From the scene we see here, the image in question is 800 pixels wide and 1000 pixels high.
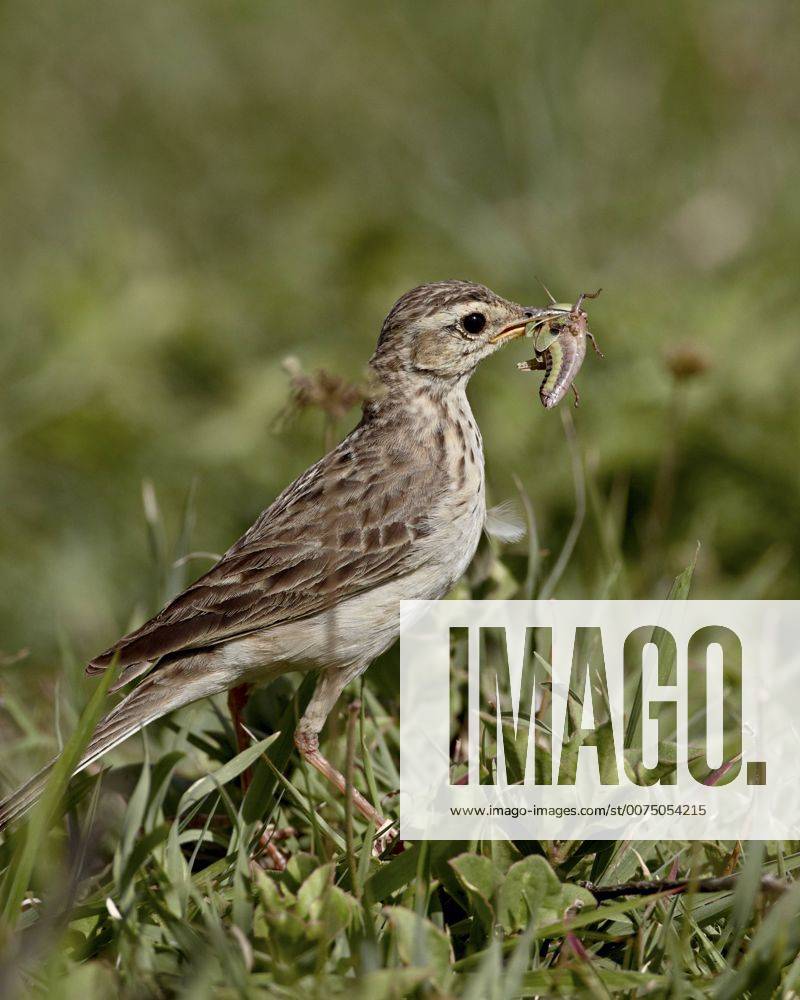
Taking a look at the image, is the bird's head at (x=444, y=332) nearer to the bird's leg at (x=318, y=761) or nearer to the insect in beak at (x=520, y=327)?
the insect in beak at (x=520, y=327)

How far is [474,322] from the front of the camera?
5.11 m

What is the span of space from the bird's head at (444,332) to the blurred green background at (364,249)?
1.59 ft

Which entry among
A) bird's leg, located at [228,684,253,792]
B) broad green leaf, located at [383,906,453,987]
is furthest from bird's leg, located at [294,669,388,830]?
broad green leaf, located at [383,906,453,987]

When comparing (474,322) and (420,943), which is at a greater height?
(474,322)

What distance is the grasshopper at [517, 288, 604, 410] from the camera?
4742mm

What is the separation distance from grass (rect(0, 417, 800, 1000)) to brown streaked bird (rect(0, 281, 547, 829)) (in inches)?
10.7

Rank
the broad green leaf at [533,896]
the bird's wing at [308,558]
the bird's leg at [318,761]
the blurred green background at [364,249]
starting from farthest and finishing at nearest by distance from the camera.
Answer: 1. the blurred green background at [364,249]
2. the bird's wing at [308,558]
3. the bird's leg at [318,761]
4. the broad green leaf at [533,896]

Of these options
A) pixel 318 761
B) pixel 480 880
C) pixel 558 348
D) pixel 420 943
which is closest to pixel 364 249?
pixel 558 348

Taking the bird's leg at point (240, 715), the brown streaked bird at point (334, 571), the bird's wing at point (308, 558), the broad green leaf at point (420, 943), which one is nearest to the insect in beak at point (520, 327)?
the brown streaked bird at point (334, 571)

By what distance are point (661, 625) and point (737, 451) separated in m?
2.83

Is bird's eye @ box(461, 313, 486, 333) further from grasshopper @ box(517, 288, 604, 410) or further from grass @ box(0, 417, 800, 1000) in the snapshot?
grass @ box(0, 417, 800, 1000)

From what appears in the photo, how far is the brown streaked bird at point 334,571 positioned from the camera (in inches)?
173

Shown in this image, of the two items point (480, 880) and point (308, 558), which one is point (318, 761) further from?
point (480, 880)

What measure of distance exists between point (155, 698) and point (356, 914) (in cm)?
117
